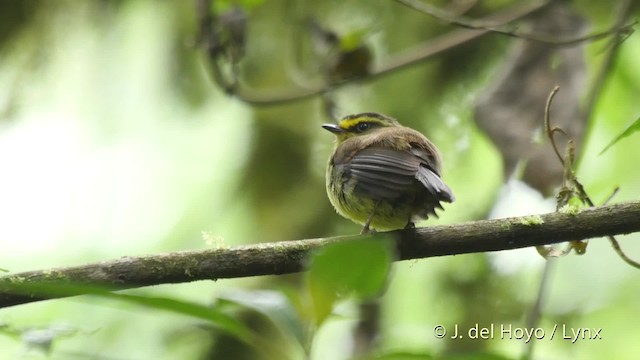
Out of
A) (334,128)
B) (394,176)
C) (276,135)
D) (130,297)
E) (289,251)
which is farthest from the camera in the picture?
(276,135)

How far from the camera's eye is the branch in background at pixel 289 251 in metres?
1.70

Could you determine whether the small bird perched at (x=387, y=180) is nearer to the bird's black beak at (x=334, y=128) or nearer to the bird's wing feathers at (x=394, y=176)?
the bird's wing feathers at (x=394, y=176)

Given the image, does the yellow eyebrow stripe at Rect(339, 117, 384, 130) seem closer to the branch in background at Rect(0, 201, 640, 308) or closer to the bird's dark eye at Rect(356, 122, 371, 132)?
the bird's dark eye at Rect(356, 122, 371, 132)

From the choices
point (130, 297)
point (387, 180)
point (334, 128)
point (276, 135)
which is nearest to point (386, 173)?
point (387, 180)

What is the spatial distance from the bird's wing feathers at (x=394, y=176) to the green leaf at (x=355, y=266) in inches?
51.7

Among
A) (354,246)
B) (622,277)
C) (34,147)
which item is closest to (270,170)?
(34,147)

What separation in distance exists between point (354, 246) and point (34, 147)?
3697mm

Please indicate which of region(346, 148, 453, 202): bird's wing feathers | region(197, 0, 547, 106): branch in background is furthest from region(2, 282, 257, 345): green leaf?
region(197, 0, 547, 106): branch in background

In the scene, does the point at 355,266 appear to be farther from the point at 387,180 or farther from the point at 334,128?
the point at 334,128

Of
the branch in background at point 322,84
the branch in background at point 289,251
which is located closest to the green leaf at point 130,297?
the branch in background at point 289,251

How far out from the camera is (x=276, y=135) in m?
4.27

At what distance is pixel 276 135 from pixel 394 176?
6.74 feet

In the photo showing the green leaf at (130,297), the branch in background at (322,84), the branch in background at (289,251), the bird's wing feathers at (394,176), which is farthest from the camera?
the branch in background at (322,84)

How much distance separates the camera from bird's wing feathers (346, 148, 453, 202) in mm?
2211
